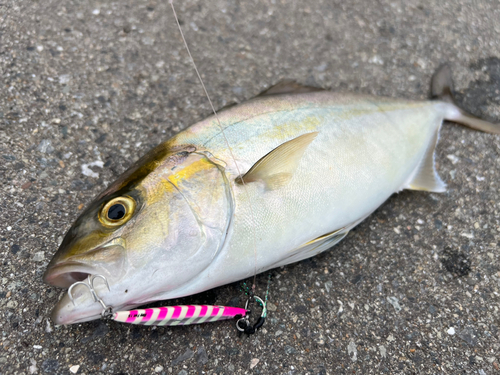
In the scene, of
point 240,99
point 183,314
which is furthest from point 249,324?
point 240,99

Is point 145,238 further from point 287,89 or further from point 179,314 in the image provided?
point 287,89

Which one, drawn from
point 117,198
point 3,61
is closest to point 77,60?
point 3,61

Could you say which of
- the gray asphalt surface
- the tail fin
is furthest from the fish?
the tail fin

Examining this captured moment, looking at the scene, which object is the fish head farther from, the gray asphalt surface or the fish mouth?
the gray asphalt surface

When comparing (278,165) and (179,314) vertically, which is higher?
(278,165)

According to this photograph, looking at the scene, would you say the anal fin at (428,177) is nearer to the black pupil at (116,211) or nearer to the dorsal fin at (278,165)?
the dorsal fin at (278,165)
